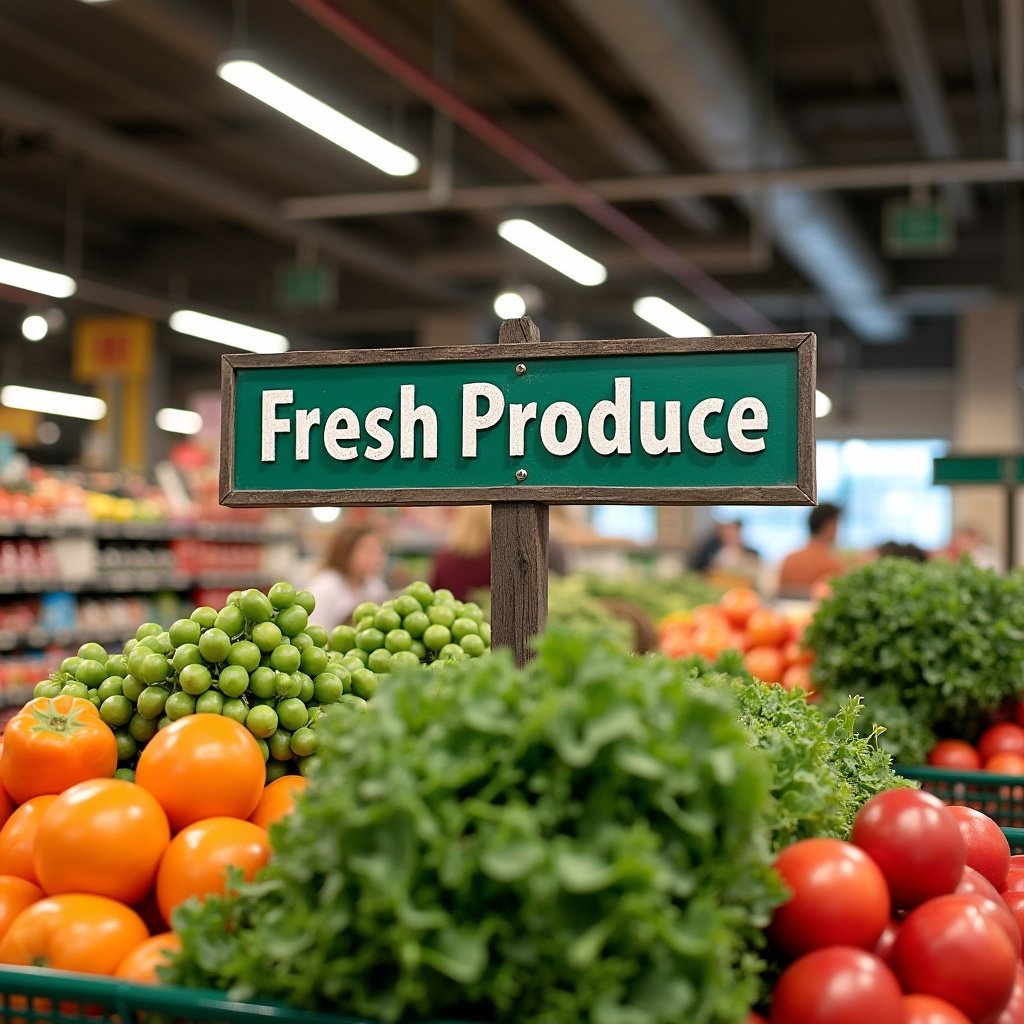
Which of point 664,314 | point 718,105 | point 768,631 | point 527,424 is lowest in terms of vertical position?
point 768,631

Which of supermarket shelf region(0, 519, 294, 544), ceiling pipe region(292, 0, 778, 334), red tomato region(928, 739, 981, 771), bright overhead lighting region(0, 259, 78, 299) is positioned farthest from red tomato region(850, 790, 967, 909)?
bright overhead lighting region(0, 259, 78, 299)

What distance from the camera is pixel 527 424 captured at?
1.63 m

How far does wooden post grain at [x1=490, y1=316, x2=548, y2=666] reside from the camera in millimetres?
1648

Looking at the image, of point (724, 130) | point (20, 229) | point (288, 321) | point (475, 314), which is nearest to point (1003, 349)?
point (475, 314)

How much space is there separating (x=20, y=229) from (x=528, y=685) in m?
14.8

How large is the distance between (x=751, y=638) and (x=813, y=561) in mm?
3022

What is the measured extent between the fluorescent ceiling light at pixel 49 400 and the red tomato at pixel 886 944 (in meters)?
17.0

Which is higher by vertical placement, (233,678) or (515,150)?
(515,150)

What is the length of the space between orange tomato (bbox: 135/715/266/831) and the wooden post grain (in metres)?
0.39

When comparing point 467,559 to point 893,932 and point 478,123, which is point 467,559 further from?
point 893,932

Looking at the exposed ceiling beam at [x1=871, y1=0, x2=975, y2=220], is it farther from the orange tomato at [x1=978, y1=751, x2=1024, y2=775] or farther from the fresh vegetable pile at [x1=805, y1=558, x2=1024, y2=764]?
the orange tomato at [x1=978, y1=751, x2=1024, y2=775]

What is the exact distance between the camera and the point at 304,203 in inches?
374

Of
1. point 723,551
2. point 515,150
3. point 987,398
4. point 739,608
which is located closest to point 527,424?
point 739,608

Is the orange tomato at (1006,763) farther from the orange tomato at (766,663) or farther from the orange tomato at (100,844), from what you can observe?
the orange tomato at (100,844)
